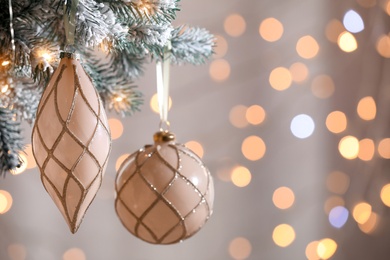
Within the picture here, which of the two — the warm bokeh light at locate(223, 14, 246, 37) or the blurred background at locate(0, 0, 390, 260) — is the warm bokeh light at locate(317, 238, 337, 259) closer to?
the blurred background at locate(0, 0, 390, 260)

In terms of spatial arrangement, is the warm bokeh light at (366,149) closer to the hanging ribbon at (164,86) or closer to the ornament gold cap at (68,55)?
the hanging ribbon at (164,86)

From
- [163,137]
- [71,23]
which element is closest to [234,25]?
[163,137]

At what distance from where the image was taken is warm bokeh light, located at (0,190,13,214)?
48.9 inches

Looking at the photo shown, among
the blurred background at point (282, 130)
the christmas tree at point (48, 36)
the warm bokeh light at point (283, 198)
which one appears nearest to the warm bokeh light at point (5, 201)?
the blurred background at point (282, 130)

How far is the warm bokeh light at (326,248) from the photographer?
1.48m

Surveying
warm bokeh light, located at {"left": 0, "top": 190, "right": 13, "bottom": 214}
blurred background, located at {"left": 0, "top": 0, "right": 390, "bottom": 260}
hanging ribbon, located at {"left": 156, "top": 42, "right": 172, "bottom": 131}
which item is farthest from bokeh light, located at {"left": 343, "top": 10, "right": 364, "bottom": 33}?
warm bokeh light, located at {"left": 0, "top": 190, "right": 13, "bottom": 214}

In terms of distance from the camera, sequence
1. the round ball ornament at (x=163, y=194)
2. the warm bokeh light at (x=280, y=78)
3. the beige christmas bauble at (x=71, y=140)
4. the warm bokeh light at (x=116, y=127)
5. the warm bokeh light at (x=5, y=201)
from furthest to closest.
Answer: the warm bokeh light at (x=280, y=78), the warm bokeh light at (x=116, y=127), the warm bokeh light at (x=5, y=201), the round ball ornament at (x=163, y=194), the beige christmas bauble at (x=71, y=140)

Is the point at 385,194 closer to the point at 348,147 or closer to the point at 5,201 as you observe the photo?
the point at 348,147

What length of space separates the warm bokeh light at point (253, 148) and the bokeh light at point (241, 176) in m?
0.03

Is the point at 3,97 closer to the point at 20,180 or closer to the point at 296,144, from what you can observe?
the point at 20,180

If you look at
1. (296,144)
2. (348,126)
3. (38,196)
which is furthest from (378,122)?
(38,196)

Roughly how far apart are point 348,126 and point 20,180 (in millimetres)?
806

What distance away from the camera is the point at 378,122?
1486 millimetres

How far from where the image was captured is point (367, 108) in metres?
1.49
